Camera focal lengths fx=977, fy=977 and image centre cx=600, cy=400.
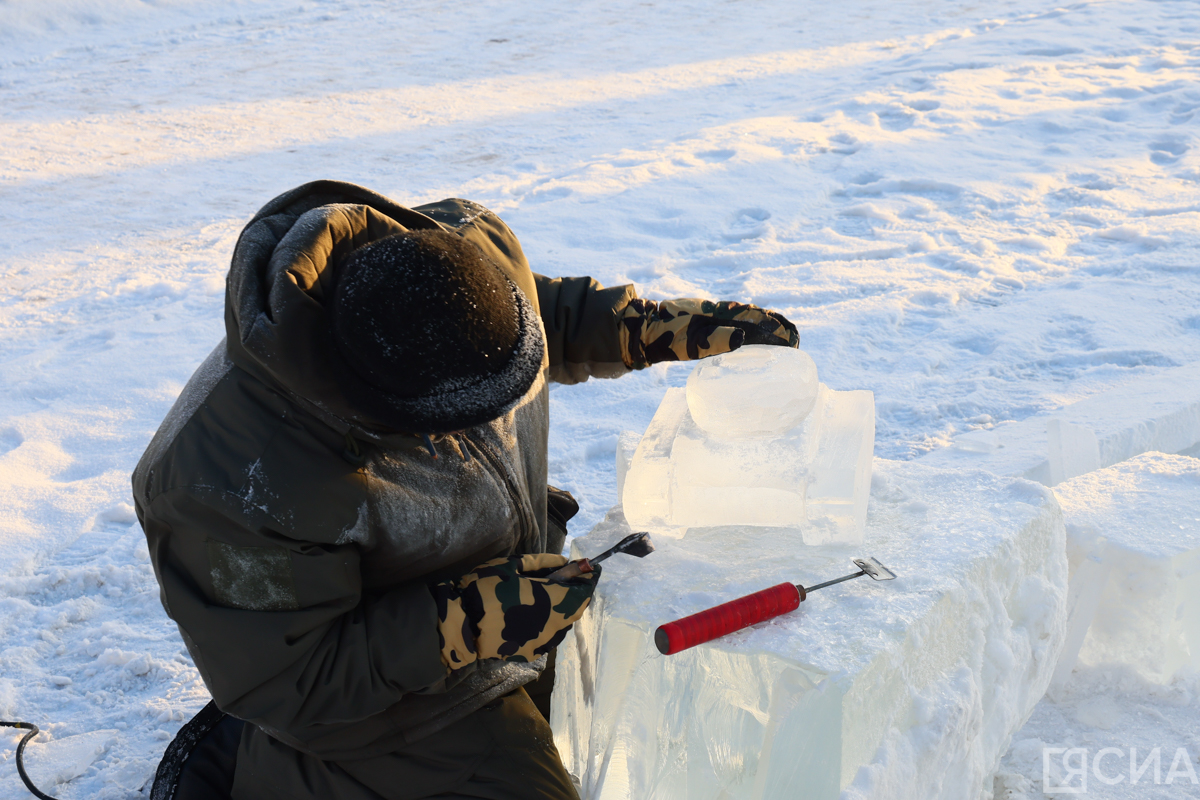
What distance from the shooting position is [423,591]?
1397 millimetres

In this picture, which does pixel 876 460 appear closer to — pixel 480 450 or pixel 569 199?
pixel 480 450

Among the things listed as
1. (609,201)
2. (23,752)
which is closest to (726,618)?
(23,752)

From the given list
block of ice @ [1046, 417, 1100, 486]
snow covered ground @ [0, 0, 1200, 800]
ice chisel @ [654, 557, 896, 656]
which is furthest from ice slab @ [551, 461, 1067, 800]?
block of ice @ [1046, 417, 1100, 486]

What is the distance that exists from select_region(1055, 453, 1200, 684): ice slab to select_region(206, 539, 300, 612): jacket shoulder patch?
147 cm

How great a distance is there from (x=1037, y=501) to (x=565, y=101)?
5366 mm

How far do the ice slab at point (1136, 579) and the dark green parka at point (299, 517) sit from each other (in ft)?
4.08

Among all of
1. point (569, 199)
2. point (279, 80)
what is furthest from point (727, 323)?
point (279, 80)

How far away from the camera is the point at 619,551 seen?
1.57 m

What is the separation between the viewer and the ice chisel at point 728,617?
52.5 inches

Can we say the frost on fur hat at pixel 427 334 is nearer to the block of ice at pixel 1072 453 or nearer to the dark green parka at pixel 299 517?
the dark green parka at pixel 299 517

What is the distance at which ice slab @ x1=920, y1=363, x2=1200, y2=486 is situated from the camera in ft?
8.34

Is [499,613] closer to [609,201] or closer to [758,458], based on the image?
[758,458]

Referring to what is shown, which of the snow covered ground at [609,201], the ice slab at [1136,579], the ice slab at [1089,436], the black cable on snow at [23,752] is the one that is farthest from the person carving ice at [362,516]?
the ice slab at [1089,436]

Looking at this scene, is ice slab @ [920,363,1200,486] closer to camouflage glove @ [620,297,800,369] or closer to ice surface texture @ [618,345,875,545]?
camouflage glove @ [620,297,800,369]
